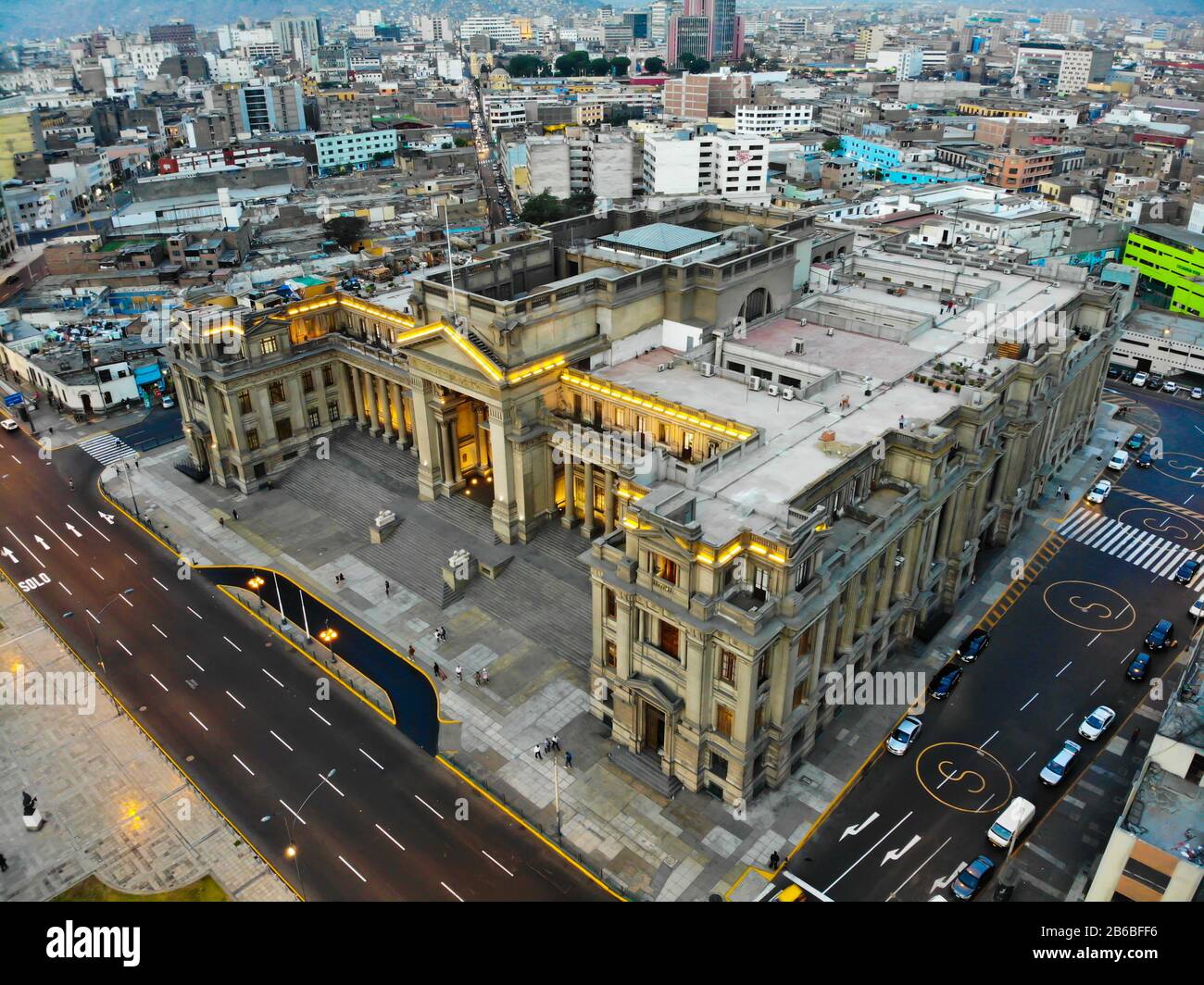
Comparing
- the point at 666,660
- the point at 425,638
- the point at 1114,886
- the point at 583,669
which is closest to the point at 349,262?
the point at 425,638

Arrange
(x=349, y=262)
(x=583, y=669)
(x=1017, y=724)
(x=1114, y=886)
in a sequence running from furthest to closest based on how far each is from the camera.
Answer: (x=349, y=262) < (x=583, y=669) < (x=1017, y=724) < (x=1114, y=886)

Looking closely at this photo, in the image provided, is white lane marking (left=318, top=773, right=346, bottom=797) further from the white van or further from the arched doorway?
the arched doorway

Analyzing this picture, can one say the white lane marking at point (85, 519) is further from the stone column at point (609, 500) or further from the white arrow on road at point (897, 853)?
the white arrow on road at point (897, 853)

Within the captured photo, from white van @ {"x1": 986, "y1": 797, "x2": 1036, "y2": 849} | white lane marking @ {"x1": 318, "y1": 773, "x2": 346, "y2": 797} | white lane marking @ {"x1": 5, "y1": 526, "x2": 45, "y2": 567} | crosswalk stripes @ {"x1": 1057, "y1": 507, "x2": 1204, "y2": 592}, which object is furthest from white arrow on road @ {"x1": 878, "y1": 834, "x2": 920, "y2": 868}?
white lane marking @ {"x1": 5, "y1": 526, "x2": 45, "y2": 567}

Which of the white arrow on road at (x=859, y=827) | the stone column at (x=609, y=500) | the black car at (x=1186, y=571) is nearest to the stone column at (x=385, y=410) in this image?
the stone column at (x=609, y=500)

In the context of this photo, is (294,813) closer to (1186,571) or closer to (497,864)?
(497,864)

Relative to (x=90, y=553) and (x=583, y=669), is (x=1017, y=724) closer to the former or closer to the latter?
(x=583, y=669)
